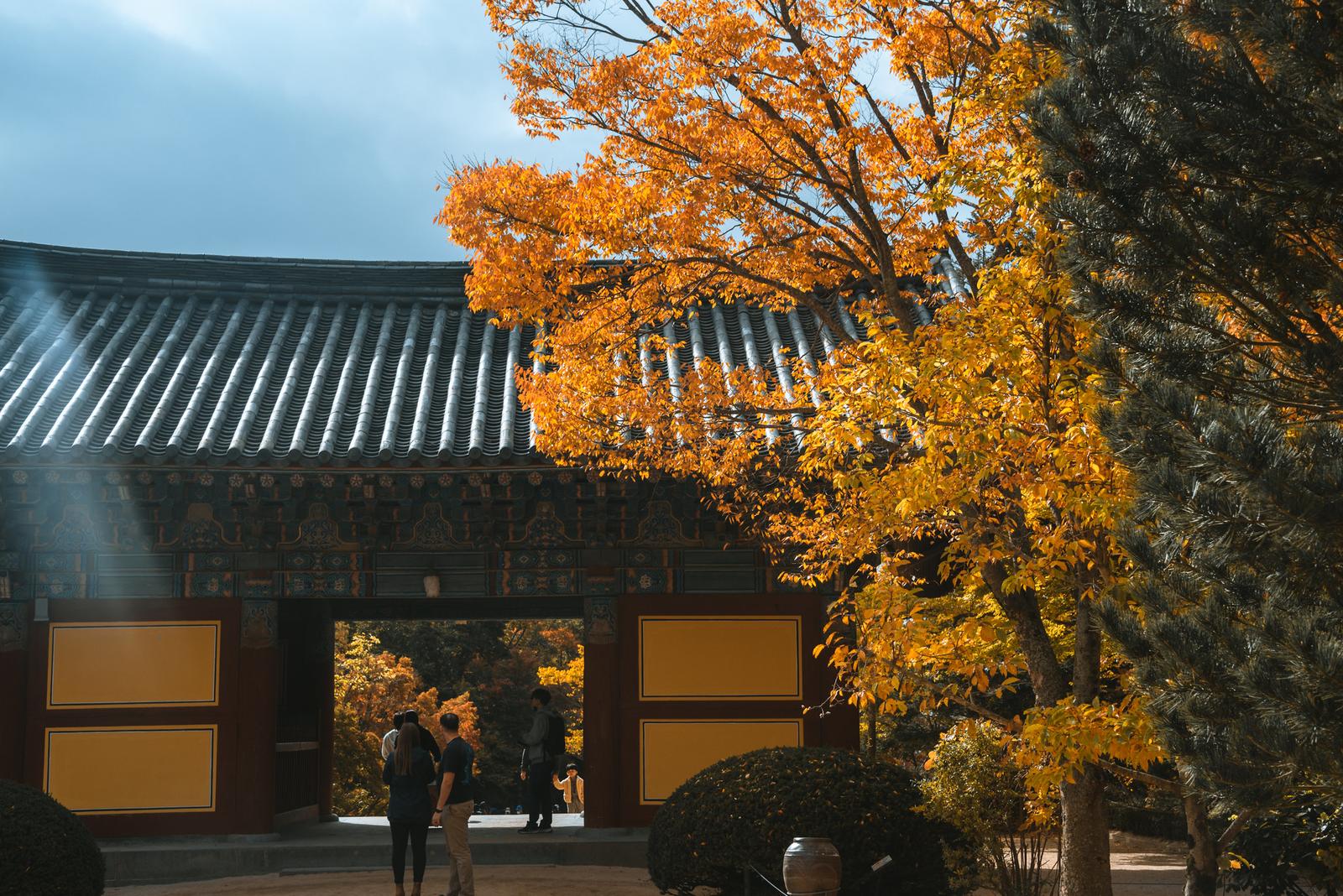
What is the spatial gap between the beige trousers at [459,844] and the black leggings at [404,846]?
0.21 metres

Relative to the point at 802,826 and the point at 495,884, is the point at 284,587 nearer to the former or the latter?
the point at 495,884

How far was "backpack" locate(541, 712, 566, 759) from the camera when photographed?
44.7 ft

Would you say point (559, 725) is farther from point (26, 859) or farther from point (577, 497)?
point (26, 859)

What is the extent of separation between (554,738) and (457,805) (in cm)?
434

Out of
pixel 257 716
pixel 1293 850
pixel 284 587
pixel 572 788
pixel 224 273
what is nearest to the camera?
pixel 1293 850

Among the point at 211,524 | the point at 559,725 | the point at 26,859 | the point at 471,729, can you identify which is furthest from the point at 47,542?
the point at 471,729

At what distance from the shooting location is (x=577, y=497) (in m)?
11.7

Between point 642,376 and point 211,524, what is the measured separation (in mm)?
5209

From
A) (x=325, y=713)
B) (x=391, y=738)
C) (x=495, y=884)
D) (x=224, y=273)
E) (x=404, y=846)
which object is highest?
(x=224, y=273)

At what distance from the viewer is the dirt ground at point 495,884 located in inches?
403

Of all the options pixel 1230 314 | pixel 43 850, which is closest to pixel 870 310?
pixel 1230 314

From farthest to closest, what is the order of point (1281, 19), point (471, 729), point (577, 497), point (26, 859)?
point (471, 729) < point (577, 497) < point (26, 859) < point (1281, 19)

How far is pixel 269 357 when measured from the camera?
1340 cm

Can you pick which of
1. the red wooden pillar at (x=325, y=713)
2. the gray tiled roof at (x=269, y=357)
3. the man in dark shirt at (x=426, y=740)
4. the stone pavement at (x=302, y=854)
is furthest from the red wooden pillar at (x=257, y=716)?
the red wooden pillar at (x=325, y=713)
